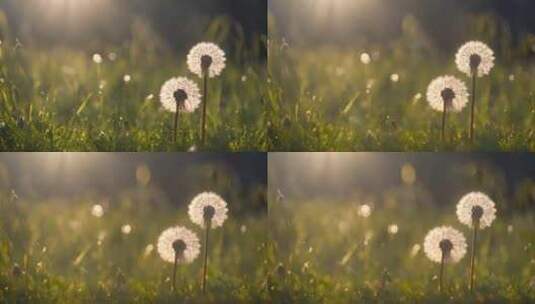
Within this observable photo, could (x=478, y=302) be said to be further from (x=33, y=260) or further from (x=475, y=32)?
(x=33, y=260)

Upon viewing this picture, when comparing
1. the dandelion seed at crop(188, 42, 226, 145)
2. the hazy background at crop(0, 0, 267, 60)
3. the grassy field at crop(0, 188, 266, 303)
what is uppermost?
the hazy background at crop(0, 0, 267, 60)

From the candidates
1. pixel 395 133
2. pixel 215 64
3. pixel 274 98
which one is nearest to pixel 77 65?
pixel 215 64

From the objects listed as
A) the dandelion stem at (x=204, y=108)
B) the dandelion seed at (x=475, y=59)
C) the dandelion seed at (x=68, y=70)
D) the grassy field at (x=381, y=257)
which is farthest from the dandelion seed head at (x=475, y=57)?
the dandelion seed at (x=68, y=70)

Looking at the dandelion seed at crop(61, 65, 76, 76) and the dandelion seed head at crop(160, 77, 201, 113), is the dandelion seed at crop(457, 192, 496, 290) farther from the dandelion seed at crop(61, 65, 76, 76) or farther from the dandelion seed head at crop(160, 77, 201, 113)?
the dandelion seed at crop(61, 65, 76, 76)

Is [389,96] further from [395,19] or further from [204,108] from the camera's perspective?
[204,108]

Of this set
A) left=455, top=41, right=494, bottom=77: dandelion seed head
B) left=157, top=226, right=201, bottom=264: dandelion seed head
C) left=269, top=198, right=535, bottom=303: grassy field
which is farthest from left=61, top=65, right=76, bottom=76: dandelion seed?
left=455, top=41, right=494, bottom=77: dandelion seed head

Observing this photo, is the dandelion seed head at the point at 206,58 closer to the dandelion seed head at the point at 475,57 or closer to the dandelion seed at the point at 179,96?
the dandelion seed at the point at 179,96
